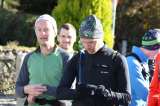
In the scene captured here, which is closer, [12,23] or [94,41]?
[94,41]

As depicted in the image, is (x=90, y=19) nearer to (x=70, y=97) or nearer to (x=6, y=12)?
(x=70, y=97)

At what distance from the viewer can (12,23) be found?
21625mm

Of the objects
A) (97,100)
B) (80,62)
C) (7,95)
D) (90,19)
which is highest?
(90,19)

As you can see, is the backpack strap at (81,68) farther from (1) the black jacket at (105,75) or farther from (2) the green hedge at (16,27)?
(2) the green hedge at (16,27)

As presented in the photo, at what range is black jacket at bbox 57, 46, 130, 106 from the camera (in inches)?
179

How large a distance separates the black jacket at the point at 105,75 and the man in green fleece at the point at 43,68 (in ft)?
1.17

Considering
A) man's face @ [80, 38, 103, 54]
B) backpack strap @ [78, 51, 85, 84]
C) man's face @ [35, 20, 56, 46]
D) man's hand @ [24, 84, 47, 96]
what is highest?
man's face @ [35, 20, 56, 46]

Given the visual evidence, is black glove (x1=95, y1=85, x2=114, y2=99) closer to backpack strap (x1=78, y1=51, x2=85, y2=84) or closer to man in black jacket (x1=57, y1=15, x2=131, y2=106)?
man in black jacket (x1=57, y1=15, x2=131, y2=106)

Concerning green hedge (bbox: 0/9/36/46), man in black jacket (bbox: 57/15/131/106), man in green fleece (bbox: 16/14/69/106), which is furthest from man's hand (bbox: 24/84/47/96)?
green hedge (bbox: 0/9/36/46)

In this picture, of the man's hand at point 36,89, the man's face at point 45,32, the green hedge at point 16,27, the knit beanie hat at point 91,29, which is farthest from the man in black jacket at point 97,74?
the green hedge at point 16,27

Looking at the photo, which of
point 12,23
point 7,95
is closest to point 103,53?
point 7,95

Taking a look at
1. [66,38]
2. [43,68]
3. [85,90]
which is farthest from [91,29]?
[66,38]

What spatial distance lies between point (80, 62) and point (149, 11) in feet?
58.4

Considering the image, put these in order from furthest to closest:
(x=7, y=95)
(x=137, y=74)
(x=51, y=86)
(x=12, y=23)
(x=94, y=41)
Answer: (x=12, y=23)
(x=7, y=95)
(x=137, y=74)
(x=51, y=86)
(x=94, y=41)
